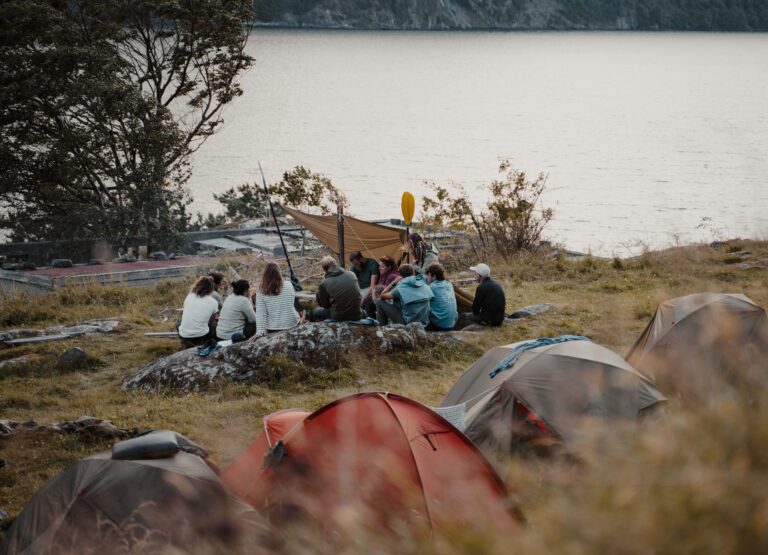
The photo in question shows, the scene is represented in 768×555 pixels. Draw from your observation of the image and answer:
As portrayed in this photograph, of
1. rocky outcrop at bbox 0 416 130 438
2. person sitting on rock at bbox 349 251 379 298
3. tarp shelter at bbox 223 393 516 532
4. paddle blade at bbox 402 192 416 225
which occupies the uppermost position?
paddle blade at bbox 402 192 416 225

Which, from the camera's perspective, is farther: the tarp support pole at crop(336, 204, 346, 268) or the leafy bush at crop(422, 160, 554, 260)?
the leafy bush at crop(422, 160, 554, 260)

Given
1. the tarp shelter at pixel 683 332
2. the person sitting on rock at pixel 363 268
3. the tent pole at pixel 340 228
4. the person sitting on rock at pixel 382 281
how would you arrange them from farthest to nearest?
the tent pole at pixel 340 228 < the person sitting on rock at pixel 363 268 < the person sitting on rock at pixel 382 281 < the tarp shelter at pixel 683 332

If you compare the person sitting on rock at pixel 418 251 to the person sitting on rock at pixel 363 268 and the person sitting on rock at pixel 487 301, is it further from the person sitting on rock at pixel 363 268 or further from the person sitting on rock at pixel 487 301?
the person sitting on rock at pixel 487 301

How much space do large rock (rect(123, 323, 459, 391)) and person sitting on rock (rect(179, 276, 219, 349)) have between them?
2.52 ft

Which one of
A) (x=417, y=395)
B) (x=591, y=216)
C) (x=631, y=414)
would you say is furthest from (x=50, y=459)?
(x=591, y=216)

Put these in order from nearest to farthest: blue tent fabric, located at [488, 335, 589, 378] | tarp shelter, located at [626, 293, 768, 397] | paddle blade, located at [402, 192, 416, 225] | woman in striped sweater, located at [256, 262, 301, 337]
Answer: blue tent fabric, located at [488, 335, 589, 378] → tarp shelter, located at [626, 293, 768, 397] → woman in striped sweater, located at [256, 262, 301, 337] → paddle blade, located at [402, 192, 416, 225]

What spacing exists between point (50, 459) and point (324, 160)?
209 feet

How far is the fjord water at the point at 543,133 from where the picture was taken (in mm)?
42688

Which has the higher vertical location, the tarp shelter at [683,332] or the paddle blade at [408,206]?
the paddle blade at [408,206]

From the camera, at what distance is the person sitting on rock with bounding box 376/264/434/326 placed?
34.8 feet

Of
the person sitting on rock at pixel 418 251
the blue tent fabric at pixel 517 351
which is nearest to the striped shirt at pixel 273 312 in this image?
the person sitting on rock at pixel 418 251

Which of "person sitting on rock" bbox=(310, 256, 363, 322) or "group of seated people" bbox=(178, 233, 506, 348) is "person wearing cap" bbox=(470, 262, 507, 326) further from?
"person sitting on rock" bbox=(310, 256, 363, 322)

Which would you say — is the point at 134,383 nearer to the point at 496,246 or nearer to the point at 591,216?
the point at 496,246

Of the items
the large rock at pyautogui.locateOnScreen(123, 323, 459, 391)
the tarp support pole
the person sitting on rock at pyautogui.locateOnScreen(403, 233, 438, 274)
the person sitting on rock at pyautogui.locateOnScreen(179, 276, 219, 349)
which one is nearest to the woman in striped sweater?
the large rock at pyautogui.locateOnScreen(123, 323, 459, 391)
